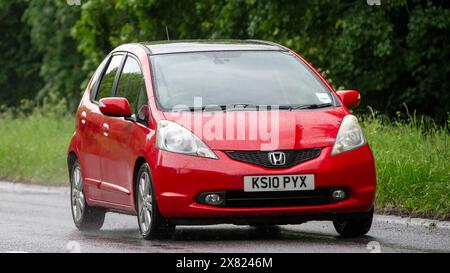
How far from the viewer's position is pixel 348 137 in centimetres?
1123

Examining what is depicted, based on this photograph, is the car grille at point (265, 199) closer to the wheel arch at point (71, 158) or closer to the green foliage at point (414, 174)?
the green foliage at point (414, 174)

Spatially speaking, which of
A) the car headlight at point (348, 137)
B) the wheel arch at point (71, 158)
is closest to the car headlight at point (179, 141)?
the car headlight at point (348, 137)

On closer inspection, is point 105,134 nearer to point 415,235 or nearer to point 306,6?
point 415,235

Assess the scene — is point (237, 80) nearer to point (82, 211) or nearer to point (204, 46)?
point (204, 46)

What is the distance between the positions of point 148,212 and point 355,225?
1669mm

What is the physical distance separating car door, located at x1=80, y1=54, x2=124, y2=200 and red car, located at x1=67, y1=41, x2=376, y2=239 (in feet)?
0.15

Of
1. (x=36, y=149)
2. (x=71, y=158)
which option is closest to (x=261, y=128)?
(x=71, y=158)

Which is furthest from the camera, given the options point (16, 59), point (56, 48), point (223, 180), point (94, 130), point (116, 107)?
point (16, 59)

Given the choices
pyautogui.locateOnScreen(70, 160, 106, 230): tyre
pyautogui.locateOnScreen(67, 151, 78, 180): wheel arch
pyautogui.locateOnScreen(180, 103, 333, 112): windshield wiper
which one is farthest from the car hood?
pyautogui.locateOnScreen(67, 151, 78, 180): wheel arch

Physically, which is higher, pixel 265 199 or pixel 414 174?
pixel 265 199

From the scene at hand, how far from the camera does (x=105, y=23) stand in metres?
32.1

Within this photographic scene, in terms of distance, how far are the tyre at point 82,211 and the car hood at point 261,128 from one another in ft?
7.33

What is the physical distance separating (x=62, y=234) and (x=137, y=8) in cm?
1874
